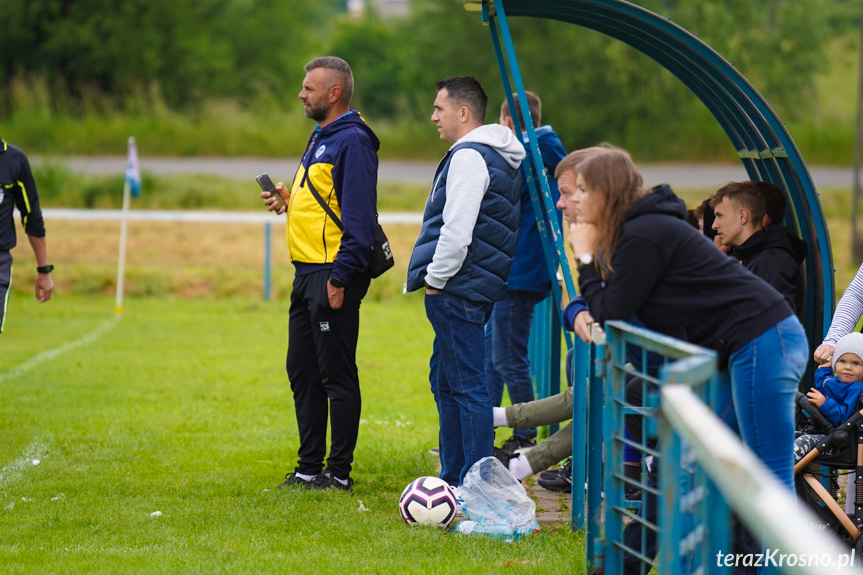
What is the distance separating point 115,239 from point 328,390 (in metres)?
12.4

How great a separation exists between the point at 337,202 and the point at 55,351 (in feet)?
20.6

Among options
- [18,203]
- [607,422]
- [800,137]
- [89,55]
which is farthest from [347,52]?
[607,422]

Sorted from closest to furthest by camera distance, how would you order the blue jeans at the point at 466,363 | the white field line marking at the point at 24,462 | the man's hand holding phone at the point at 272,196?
the blue jeans at the point at 466,363
the man's hand holding phone at the point at 272,196
the white field line marking at the point at 24,462

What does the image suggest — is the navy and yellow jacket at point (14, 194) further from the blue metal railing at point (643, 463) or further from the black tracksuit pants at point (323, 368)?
the blue metal railing at point (643, 463)

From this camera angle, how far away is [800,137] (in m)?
25.7

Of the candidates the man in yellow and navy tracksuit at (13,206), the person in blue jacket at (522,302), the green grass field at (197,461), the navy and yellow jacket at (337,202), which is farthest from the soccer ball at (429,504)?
the man in yellow and navy tracksuit at (13,206)

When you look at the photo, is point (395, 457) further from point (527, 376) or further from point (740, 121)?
point (740, 121)

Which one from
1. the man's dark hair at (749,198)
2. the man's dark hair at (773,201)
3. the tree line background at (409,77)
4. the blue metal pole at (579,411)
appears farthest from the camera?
the tree line background at (409,77)

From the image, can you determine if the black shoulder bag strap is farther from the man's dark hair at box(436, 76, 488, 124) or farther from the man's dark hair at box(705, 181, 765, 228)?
the man's dark hair at box(705, 181, 765, 228)

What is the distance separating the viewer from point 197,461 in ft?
21.2

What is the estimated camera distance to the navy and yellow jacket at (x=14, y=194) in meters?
6.53

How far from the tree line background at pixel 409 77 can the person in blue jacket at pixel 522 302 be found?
1861 centimetres

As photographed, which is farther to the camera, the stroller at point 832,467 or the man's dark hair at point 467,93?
the man's dark hair at point 467,93

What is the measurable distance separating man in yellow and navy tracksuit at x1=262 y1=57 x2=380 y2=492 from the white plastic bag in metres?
0.92
